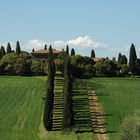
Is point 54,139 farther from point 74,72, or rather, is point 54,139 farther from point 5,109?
point 74,72

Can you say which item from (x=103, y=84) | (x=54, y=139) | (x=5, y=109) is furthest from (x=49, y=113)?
(x=103, y=84)

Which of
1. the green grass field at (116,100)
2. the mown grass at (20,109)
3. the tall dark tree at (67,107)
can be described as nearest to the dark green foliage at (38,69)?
the mown grass at (20,109)

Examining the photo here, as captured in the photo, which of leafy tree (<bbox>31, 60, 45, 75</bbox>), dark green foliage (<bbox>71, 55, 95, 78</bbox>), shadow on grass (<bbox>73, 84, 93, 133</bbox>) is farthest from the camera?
leafy tree (<bbox>31, 60, 45, 75</bbox>)

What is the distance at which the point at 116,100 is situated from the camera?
8344cm

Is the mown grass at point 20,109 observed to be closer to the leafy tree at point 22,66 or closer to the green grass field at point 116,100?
the green grass field at point 116,100

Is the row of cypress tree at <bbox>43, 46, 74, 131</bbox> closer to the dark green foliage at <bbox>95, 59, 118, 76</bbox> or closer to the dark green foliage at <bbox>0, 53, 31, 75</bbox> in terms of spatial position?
the dark green foliage at <bbox>0, 53, 31, 75</bbox>

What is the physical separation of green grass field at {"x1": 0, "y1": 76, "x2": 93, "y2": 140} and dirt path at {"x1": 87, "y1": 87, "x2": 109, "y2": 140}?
88cm

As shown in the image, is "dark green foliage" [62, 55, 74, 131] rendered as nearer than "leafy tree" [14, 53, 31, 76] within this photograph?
Yes

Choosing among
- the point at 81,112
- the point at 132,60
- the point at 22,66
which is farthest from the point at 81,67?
the point at 81,112

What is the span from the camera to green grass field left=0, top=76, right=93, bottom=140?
56.6 metres

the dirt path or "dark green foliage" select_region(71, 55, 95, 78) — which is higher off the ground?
"dark green foliage" select_region(71, 55, 95, 78)

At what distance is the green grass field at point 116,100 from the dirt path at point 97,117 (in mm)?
707

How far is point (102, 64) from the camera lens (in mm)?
140375

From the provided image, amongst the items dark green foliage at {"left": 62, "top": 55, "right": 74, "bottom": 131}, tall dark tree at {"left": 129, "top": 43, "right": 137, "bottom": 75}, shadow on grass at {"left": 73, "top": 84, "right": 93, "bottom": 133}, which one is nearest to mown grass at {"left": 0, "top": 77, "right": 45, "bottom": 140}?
dark green foliage at {"left": 62, "top": 55, "right": 74, "bottom": 131}
